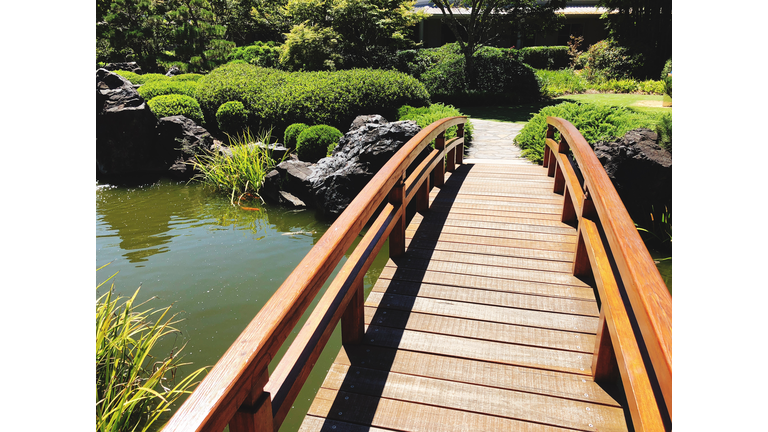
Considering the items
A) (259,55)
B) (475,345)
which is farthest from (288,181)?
(259,55)

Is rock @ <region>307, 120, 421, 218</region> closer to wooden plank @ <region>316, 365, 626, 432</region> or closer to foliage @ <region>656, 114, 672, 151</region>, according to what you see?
foliage @ <region>656, 114, 672, 151</region>

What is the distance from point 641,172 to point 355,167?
4.29m

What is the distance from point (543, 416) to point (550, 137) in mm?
5554

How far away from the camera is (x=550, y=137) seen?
711 cm

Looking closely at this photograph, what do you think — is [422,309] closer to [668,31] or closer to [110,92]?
[110,92]

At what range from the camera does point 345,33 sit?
17.7 m

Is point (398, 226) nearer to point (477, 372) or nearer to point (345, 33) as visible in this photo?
point (477, 372)

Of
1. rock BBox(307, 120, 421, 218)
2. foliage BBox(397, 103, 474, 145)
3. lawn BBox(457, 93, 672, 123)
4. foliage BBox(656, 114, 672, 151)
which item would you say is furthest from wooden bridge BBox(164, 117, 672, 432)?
lawn BBox(457, 93, 672, 123)

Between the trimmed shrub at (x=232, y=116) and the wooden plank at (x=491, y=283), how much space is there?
8940mm

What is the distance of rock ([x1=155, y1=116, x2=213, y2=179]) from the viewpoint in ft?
35.5

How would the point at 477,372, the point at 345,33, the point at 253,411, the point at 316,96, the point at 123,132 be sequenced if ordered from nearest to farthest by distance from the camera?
the point at 253,411 → the point at 477,372 → the point at 123,132 → the point at 316,96 → the point at 345,33

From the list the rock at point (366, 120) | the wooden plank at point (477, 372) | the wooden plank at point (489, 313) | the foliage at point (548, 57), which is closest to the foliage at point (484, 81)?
the foliage at point (548, 57)

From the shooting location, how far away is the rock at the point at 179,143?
35.5 feet
